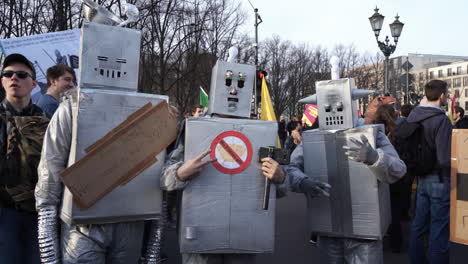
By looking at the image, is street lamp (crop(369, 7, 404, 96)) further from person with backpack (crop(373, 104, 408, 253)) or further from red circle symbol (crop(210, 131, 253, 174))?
red circle symbol (crop(210, 131, 253, 174))

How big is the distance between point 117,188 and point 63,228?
398mm

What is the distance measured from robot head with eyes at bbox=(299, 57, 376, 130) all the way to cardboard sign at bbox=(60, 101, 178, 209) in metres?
1.24

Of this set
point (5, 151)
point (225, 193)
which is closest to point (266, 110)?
point (225, 193)

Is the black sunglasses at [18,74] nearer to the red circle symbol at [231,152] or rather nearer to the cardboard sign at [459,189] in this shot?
the red circle symbol at [231,152]

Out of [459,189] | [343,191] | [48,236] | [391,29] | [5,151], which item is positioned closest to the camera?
[48,236]

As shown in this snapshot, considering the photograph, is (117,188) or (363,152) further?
(363,152)

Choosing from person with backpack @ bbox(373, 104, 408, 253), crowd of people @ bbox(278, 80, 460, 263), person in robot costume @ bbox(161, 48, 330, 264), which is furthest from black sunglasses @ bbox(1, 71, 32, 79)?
person with backpack @ bbox(373, 104, 408, 253)

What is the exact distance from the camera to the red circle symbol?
2.63 meters

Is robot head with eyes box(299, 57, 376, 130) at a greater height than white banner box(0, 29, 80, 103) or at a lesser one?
lesser

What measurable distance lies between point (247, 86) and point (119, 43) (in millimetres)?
912

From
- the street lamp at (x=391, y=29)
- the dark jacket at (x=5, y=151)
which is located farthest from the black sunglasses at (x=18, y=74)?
the street lamp at (x=391, y=29)

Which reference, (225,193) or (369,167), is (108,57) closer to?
(225,193)

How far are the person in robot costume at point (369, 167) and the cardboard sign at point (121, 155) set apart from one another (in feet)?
3.40

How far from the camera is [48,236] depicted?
2270 millimetres
